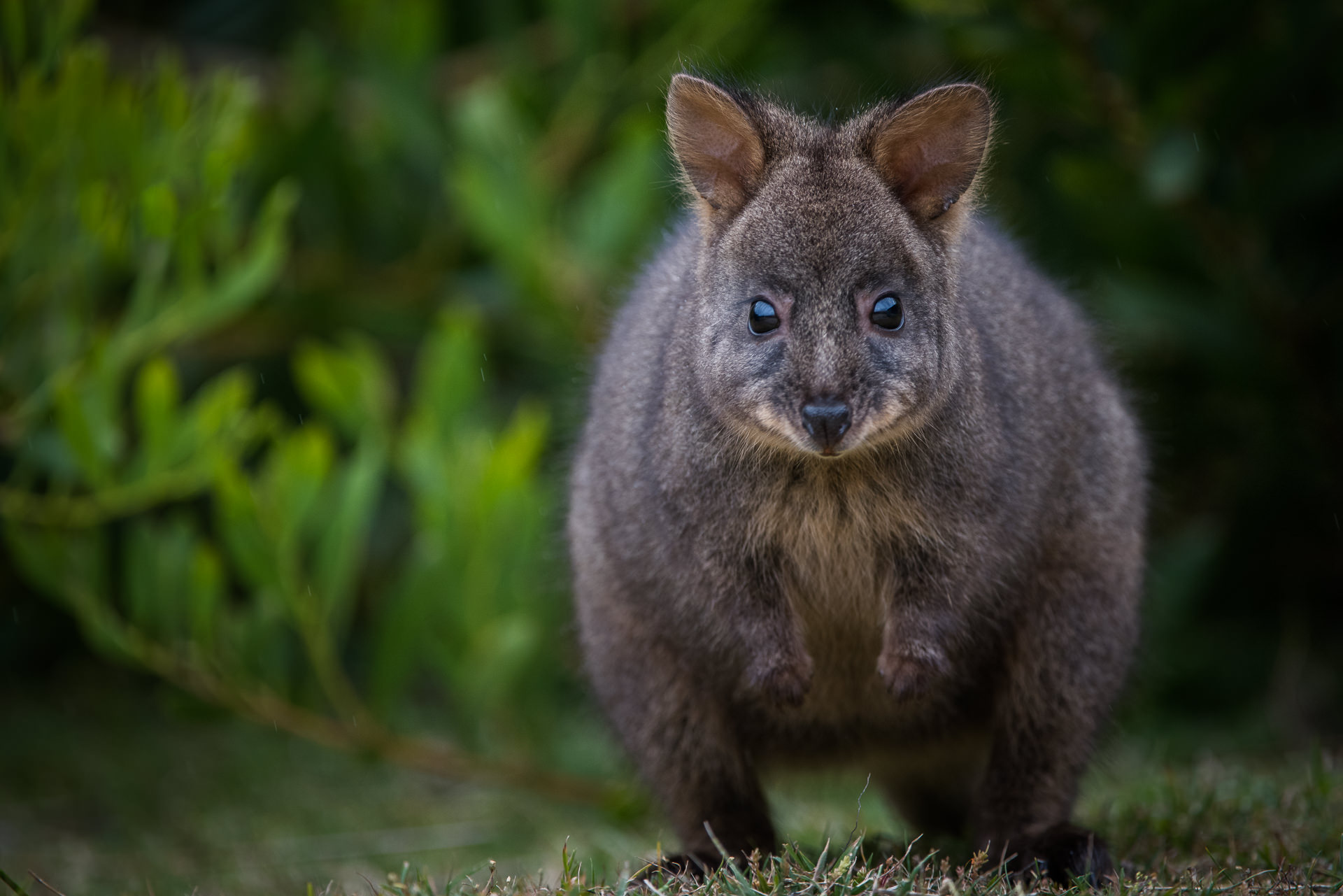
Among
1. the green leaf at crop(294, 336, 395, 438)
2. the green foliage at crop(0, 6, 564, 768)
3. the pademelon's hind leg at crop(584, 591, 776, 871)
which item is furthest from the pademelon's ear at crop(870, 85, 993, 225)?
the green leaf at crop(294, 336, 395, 438)

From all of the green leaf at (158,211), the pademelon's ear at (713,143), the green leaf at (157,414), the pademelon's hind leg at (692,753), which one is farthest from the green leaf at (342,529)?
the pademelon's ear at (713,143)

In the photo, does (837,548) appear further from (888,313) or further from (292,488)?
(292,488)

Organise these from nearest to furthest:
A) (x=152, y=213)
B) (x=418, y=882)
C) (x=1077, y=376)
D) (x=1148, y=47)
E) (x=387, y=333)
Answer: (x=418, y=882) → (x=1077, y=376) → (x=152, y=213) → (x=1148, y=47) → (x=387, y=333)

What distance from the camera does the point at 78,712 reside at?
317 inches

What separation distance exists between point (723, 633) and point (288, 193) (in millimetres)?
3517

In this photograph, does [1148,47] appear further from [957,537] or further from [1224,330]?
[957,537]

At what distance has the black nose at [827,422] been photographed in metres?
3.30

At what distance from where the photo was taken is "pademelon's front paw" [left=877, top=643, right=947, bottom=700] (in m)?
3.64

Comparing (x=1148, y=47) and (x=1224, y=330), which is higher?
(x=1148, y=47)

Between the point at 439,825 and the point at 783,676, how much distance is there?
3512 millimetres

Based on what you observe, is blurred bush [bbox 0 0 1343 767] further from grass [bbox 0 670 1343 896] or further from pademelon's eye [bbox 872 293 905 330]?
pademelon's eye [bbox 872 293 905 330]

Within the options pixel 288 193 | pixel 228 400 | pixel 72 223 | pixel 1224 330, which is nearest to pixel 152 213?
pixel 72 223

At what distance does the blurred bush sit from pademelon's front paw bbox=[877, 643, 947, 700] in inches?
70.5

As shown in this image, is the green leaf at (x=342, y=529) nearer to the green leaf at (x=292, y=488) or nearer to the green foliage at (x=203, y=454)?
the green foliage at (x=203, y=454)
